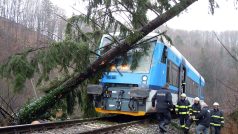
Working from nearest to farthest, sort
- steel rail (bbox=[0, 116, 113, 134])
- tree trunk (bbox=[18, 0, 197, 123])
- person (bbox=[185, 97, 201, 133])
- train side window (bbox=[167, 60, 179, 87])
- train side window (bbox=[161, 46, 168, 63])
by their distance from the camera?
steel rail (bbox=[0, 116, 113, 134])
tree trunk (bbox=[18, 0, 197, 123])
person (bbox=[185, 97, 201, 133])
train side window (bbox=[161, 46, 168, 63])
train side window (bbox=[167, 60, 179, 87])

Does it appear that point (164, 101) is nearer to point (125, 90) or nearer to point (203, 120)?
point (203, 120)

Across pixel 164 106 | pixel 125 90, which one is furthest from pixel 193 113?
pixel 125 90

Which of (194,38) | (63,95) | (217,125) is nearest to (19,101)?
(63,95)

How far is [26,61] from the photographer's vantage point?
10609 millimetres

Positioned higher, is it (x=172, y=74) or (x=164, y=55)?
(x=164, y=55)

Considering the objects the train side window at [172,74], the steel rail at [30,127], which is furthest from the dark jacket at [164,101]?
the train side window at [172,74]

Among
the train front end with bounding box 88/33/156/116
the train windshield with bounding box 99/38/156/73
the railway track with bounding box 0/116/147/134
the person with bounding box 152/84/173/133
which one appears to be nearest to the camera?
the railway track with bounding box 0/116/147/134

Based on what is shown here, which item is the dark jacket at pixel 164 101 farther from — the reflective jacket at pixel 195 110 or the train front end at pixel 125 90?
the reflective jacket at pixel 195 110

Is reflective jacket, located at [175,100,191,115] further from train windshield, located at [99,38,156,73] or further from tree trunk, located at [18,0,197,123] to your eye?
tree trunk, located at [18,0,197,123]

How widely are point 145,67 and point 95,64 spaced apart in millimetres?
1807

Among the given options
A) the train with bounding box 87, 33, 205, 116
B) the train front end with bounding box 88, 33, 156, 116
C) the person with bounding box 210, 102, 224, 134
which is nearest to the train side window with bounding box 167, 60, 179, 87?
the train with bounding box 87, 33, 205, 116

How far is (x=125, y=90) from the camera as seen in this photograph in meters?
11.9

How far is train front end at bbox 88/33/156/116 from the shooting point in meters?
11.5

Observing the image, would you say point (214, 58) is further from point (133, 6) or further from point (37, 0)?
point (133, 6)
